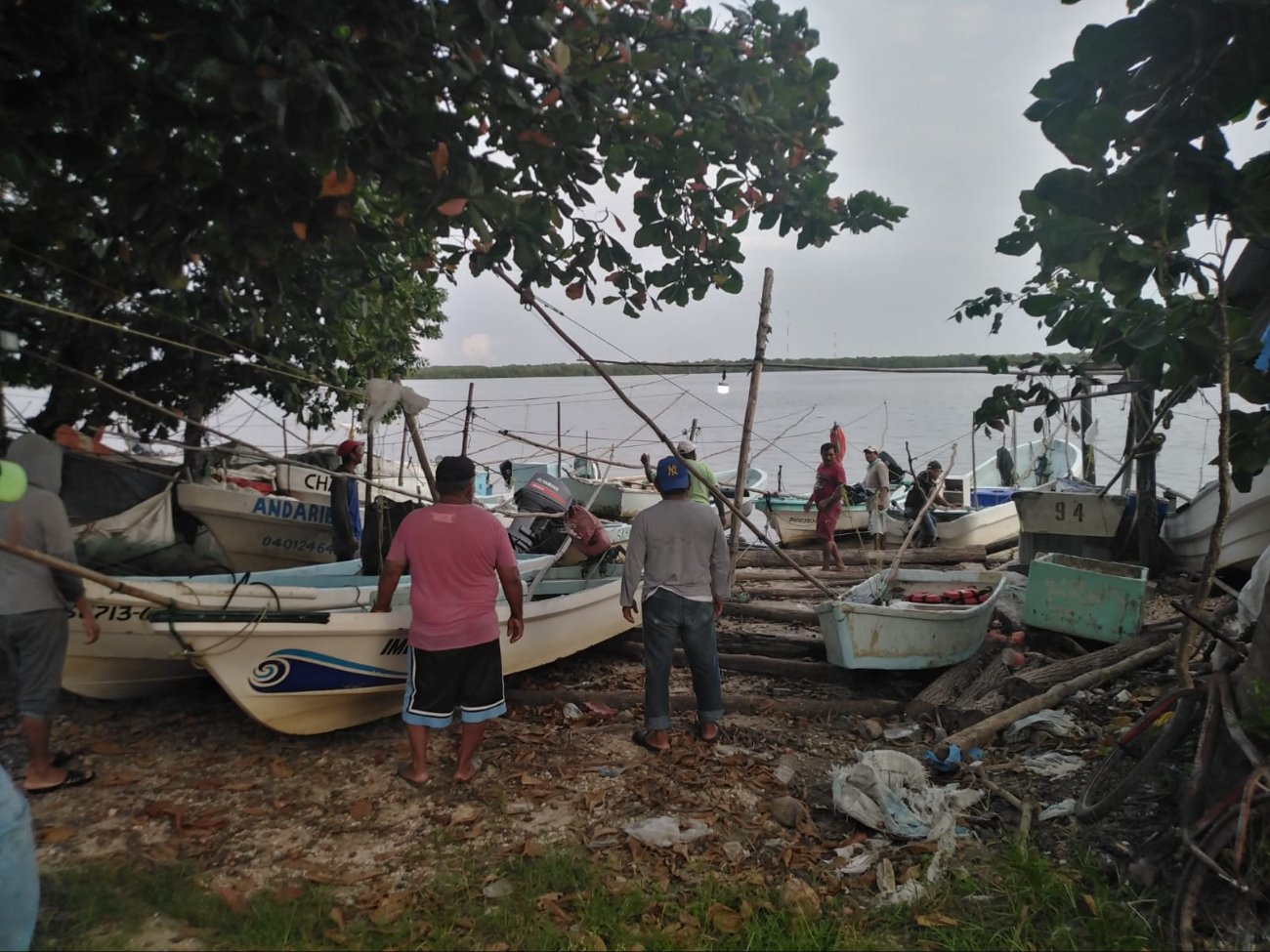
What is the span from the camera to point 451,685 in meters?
4.75

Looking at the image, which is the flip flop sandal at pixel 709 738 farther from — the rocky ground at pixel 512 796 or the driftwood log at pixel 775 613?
the driftwood log at pixel 775 613

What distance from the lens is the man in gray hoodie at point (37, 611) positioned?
14.4ft

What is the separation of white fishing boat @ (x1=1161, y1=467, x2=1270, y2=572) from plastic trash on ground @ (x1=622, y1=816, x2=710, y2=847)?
20.7 feet

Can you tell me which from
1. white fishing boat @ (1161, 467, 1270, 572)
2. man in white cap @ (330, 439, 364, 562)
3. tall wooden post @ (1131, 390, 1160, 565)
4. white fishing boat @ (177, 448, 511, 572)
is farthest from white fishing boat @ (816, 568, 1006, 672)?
man in white cap @ (330, 439, 364, 562)

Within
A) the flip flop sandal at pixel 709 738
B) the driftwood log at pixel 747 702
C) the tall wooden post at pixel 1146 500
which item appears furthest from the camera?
the tall wooden post at pixel 1146 500

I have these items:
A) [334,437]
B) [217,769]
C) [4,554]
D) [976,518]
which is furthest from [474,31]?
[334,437]

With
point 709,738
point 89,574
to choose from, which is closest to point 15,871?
point 89,574

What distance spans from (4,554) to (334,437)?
21.1 m

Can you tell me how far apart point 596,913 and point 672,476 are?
9.16ft

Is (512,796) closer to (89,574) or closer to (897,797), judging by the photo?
(897,797)

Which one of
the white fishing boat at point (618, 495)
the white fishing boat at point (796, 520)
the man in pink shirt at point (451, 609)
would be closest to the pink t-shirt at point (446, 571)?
the man in pink shirt at point (451, 609)

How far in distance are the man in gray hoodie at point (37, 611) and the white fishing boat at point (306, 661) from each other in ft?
1.63

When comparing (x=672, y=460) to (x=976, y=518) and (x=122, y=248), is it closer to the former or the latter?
(x=122, y=248)

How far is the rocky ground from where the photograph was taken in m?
3.95
